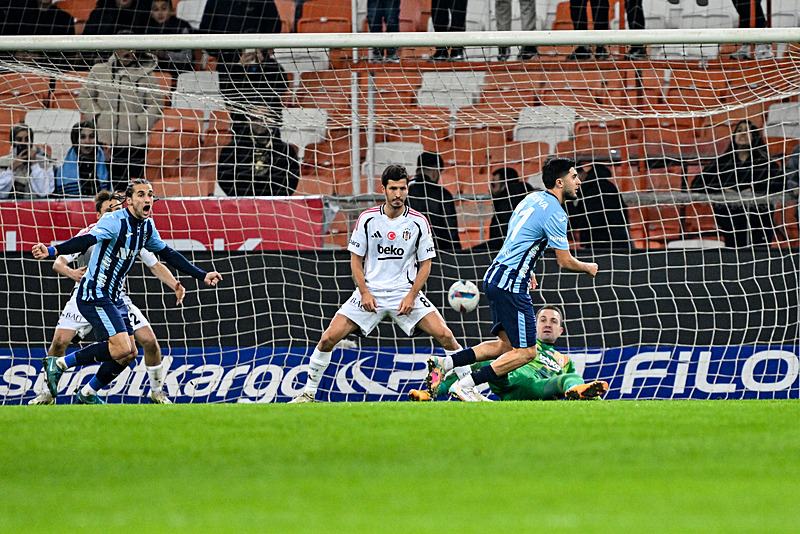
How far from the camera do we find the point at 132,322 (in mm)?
9070

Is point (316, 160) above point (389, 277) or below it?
above

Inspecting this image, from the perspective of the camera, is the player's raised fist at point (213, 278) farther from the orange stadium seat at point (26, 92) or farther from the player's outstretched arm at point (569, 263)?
the orange stadium seat at point (26, 92)

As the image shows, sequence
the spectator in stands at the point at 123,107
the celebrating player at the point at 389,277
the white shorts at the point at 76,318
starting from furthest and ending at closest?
the spectator in stands at the point at 123,107, the white shorts at the point at 76,318, the celebrating player at the point at 389,277

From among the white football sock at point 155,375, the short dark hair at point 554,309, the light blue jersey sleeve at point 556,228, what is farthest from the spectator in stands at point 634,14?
the white football sock at point 155,375

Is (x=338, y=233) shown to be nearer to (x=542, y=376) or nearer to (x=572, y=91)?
(x=572, y=91)

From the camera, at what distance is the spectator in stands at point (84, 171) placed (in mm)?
11398

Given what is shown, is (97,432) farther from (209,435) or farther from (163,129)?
(163,129)

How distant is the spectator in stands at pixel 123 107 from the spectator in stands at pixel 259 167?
0.87m

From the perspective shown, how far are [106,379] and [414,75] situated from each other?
4790 millimetres

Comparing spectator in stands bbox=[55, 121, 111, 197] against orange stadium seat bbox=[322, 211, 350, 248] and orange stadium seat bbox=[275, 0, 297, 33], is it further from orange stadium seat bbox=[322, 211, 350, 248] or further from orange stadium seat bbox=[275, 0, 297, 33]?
orange stadium seat bbox=[275, 0, 297, 33]

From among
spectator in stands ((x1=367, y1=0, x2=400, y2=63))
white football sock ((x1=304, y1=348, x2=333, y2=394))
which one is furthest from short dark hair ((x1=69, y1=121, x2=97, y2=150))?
white football sock ((x1=304, y1=348, x2=333, y2=394))

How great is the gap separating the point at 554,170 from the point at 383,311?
1732 mm

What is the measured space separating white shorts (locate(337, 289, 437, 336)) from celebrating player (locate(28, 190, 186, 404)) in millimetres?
1457

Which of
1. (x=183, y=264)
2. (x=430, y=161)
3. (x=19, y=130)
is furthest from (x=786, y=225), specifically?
(x=19, y=130)
